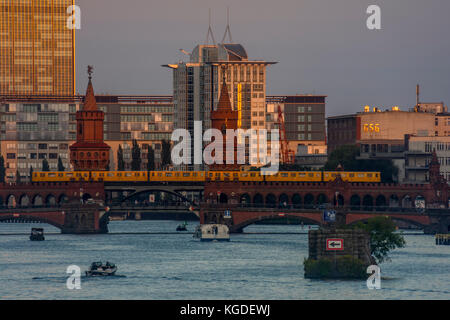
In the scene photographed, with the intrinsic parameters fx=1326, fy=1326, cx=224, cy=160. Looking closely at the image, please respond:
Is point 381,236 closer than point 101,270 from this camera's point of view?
Yes

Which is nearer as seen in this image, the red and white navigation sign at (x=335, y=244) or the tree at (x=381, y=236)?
the red and white navigation sign at (x=335, y=244)

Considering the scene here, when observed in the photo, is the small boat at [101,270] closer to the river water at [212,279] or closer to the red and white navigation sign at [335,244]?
the river water at [212,279]

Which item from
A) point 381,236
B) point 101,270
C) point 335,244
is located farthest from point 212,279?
point 335,244

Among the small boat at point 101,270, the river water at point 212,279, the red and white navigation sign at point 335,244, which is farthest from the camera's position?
the small boat at point 101,270

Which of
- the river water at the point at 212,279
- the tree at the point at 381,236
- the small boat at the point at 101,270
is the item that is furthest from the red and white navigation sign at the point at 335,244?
the small boat at the point at 101,270

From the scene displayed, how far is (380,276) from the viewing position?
155m

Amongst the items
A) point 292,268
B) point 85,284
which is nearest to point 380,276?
point 292,268

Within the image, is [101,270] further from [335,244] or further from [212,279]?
[335,244]
